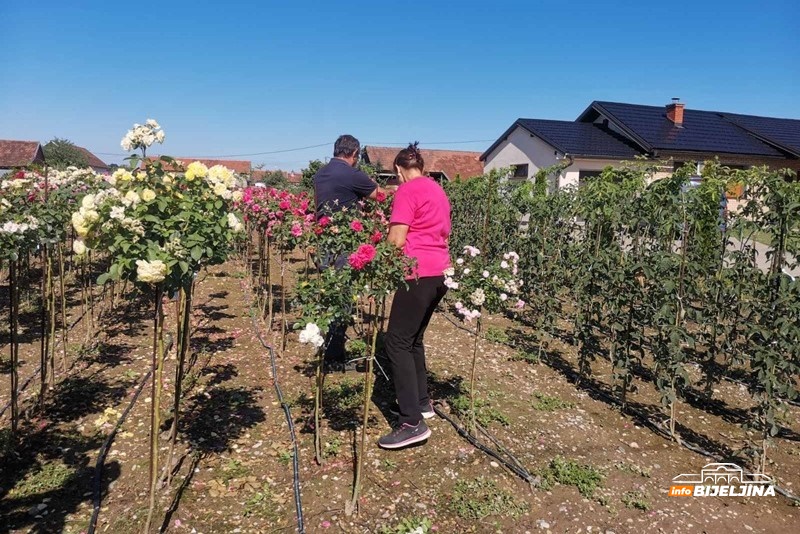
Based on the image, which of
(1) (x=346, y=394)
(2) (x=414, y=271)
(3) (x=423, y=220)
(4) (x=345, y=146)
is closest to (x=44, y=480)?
(1) (x=346, y=394)

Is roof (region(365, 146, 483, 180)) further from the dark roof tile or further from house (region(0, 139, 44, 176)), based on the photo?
→ house (region(0, 139, 44, 176))

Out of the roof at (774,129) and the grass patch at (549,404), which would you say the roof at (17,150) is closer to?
the grass patch at (549,404)

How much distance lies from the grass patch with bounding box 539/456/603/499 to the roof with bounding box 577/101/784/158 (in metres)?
16.4

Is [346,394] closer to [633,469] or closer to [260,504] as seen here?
[260,504]

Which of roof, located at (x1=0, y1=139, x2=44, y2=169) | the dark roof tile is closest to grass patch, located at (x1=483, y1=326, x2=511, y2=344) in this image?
the dark roof tile

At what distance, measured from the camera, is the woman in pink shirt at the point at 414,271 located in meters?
2.86

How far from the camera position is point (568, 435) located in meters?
3.64

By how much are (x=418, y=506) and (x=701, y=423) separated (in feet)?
9.07

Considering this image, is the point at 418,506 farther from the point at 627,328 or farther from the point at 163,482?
the point at 627,328

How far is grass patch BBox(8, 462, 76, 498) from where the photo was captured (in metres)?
2.62

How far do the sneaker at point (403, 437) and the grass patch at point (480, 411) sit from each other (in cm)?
60

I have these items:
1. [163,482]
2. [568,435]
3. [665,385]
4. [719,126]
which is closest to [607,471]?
[568,435]

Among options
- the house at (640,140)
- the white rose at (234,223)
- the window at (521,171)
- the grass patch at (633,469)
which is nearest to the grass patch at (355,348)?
the grass patch at (633,469)

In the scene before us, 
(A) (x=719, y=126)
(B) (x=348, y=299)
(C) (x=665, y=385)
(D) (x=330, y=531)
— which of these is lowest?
(D) (x=330, y=531)
